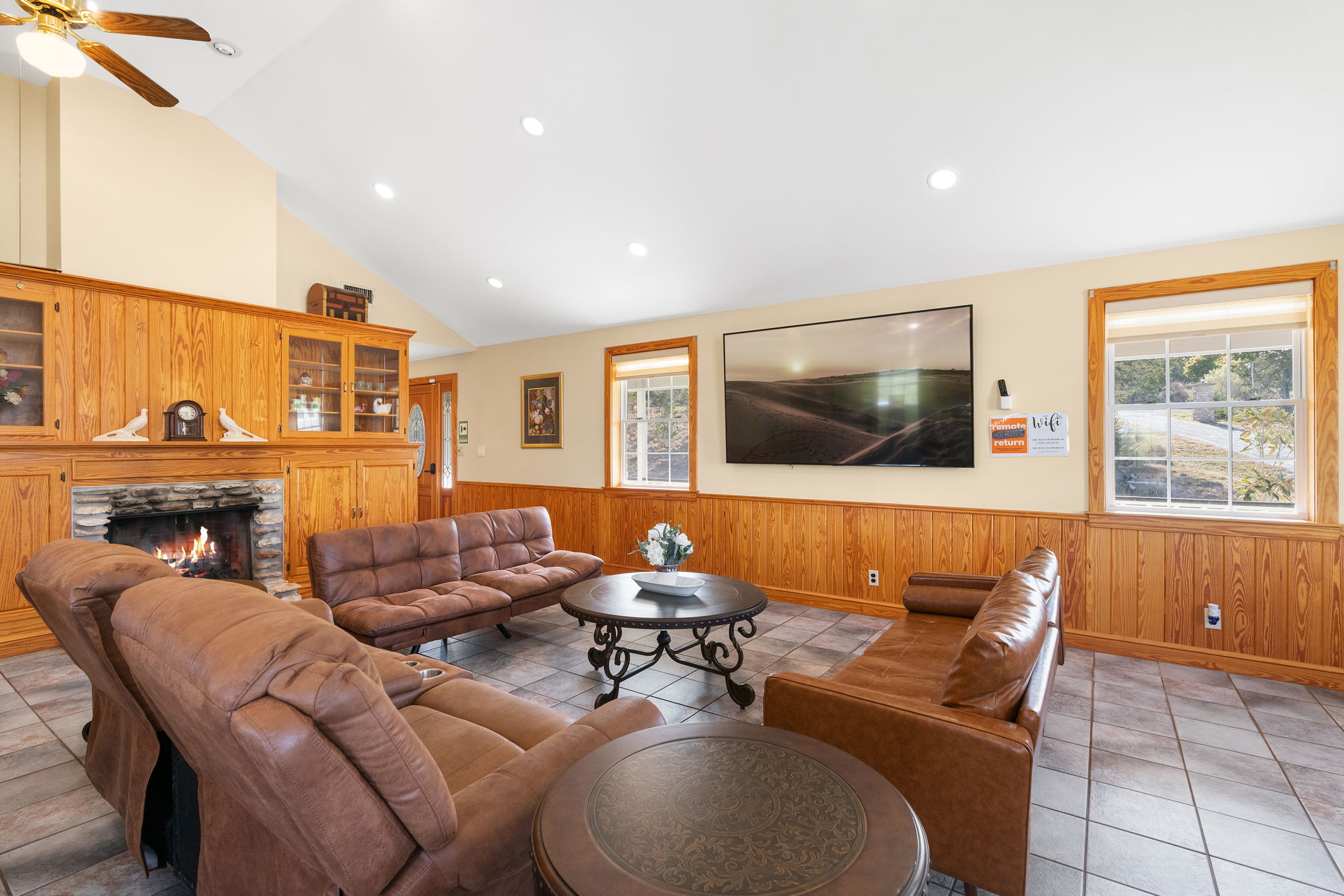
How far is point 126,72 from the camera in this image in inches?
102

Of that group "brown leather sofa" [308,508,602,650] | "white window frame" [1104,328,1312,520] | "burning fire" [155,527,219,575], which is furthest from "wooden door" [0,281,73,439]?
"white window frame" [1104,328,1312,520]

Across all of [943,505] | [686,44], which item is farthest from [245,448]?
[943,505]

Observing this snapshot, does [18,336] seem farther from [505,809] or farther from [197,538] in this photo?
[505,809]

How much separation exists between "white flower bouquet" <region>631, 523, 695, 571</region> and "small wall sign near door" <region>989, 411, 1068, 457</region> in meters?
2.31

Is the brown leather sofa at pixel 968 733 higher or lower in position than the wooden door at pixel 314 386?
lower

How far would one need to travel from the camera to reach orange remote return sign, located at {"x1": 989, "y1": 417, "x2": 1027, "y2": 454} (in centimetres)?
408

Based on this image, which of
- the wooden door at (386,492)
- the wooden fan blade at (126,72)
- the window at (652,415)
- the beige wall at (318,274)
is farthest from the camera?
the window at (652,415)

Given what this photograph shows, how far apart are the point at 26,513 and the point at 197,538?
0.91 meters

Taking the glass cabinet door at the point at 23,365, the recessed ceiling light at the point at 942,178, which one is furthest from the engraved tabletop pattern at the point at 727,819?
the glass cabinet door at the point at 23,365

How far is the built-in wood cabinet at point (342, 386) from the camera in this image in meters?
4.91

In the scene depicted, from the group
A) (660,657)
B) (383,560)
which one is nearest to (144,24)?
(383,560)

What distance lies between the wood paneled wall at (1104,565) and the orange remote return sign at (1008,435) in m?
0.42

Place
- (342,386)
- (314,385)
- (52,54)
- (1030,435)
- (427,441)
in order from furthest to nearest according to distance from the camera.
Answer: (427,441) < (342,386) < (314,385) < (1030,435) < (52,54)

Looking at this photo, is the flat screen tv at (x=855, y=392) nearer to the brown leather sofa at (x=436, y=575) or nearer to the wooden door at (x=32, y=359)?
the brown leather sofa at (x=436, y=575)
